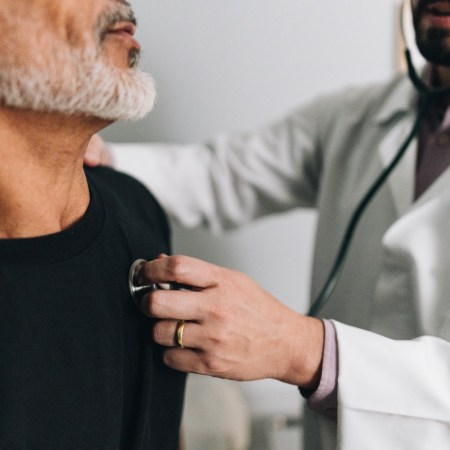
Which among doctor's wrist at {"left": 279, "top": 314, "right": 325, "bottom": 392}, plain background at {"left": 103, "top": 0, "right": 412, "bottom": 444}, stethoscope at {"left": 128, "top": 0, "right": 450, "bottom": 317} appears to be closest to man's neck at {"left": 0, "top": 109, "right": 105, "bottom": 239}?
doctor's wrist at {"left": 279, "top": 314, "right": 325, "bottom": 392}

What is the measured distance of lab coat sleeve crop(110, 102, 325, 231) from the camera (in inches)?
50.2

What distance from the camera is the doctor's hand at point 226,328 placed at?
29.1 inches

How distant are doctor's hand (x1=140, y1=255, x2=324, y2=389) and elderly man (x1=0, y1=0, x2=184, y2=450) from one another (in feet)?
0.24

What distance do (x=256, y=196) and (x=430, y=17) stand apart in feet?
1.73

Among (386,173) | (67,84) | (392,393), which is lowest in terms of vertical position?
(392,393)

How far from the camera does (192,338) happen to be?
2.48 feet

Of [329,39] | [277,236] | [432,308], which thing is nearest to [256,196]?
[277,236]

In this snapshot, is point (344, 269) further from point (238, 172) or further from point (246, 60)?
point (246, 60)

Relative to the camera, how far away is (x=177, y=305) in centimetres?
73

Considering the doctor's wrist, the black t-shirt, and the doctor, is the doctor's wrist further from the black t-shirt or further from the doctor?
the black t-shirt

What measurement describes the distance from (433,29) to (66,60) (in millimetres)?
556

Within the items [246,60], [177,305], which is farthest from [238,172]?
[177,305]

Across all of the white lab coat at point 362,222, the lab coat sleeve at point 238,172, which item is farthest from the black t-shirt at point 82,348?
the lab coat sleeve at point 238,172

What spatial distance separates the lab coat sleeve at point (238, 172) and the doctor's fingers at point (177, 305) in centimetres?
54
